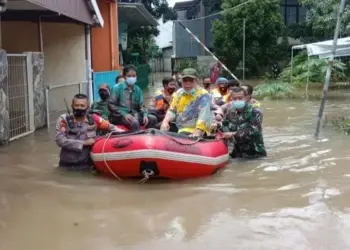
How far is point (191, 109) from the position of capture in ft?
22.2

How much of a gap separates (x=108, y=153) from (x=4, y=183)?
53.2 inches

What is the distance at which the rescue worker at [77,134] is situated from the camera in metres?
6.44

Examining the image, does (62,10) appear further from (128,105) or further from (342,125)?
(342,125)

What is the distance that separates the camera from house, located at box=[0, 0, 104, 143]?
9.65m

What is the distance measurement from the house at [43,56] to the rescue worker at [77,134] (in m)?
2.46

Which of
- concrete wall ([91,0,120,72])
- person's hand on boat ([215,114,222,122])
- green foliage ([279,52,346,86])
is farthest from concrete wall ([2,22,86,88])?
green foliage ([279,52,346,86])

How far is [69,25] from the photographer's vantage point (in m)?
13.2

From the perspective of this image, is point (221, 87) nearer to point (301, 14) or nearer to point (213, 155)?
point (213, 155)

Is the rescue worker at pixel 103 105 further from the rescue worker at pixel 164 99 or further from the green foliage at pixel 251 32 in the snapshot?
the green foliage at pixel 251 32

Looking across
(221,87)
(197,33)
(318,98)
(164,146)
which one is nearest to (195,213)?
(164,146)

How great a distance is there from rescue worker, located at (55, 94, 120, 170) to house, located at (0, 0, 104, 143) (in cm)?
246

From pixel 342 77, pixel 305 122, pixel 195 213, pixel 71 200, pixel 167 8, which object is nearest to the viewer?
pixel 195 213

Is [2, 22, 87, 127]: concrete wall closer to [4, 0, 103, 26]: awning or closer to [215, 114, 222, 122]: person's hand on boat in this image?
[4, 0, 103, 26]: awning

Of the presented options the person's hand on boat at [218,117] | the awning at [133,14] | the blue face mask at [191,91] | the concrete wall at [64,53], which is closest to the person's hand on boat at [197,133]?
the blue face mask at [191,91]
